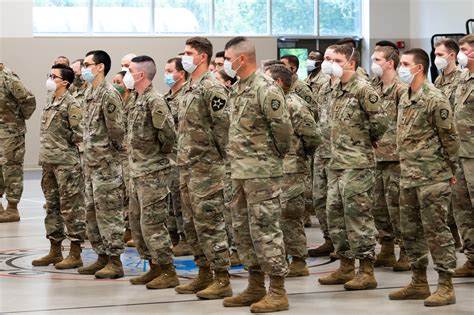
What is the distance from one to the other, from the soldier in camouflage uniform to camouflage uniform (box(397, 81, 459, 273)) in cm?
195

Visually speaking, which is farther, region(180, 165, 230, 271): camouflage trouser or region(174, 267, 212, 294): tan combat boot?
region(174, 267, 212, 294): tan combat boot

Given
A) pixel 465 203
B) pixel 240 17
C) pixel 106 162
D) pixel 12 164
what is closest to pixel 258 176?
pixel 106 162

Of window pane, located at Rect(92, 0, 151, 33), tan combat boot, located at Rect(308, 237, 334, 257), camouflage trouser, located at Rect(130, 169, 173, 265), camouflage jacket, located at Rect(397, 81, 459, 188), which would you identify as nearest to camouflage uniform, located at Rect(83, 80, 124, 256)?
camouflage trouser, located at Rect(130, 169, 173, 265)

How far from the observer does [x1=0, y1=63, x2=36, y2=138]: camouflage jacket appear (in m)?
12.8

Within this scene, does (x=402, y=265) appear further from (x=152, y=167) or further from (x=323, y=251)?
(x=152, y=167)

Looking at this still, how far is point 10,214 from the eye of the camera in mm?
13148

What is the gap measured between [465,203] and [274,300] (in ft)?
8.40

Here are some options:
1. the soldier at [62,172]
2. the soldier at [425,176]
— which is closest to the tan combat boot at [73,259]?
the soldier at [62,172]

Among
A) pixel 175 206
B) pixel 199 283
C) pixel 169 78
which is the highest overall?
pixel 169 78

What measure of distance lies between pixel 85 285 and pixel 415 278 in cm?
281

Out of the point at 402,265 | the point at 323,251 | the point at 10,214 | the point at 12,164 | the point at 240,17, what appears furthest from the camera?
the point at 240,17

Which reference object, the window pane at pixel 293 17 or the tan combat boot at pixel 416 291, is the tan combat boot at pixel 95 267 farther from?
the window pane at pixel 293 17

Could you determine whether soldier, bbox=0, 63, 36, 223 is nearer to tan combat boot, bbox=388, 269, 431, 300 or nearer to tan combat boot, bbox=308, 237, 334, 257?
tan combat boot, bbox=308, 237, 334, 257

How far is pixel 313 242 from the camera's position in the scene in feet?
36.0
